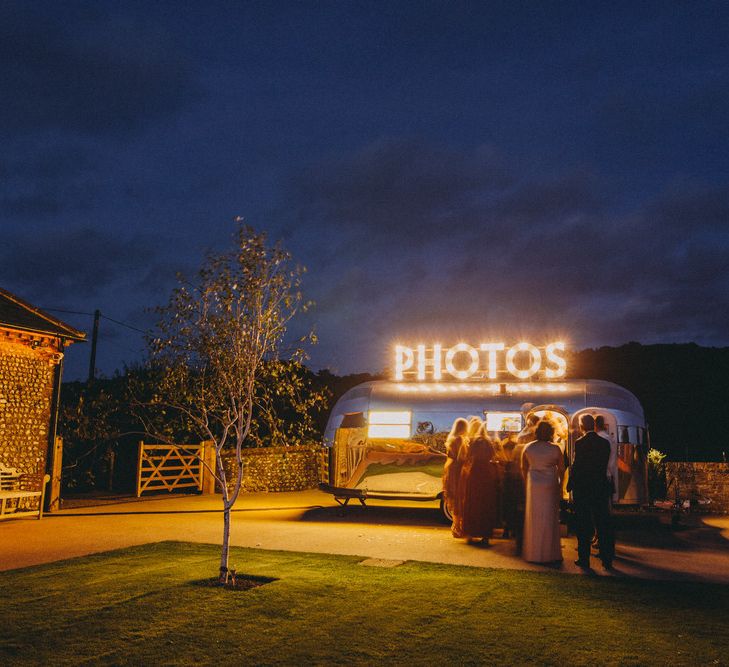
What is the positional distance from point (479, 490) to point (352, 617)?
205 inches

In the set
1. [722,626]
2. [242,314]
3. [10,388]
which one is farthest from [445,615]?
[10,388]

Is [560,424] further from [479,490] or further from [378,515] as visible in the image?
[378,515]

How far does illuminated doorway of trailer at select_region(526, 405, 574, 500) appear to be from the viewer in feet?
42.7

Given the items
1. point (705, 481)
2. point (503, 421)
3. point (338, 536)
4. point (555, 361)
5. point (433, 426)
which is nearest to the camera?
point (338, 536)

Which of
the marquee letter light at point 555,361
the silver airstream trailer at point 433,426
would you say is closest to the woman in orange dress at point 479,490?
the silver airstream trailer at point 433,426

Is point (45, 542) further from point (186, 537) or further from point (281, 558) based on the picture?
point (281, 558)

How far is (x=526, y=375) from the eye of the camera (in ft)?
50.2

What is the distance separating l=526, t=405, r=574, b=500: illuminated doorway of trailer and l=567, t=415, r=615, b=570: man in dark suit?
3.65 meters

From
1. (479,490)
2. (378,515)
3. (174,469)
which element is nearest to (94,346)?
(174,469)

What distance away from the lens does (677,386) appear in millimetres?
29422

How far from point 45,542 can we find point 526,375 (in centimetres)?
955

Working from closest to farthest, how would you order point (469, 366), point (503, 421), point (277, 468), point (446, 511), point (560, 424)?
point (446, 511)
point (503, 421)
point (560, 424)
point (469, 366)
point (277, 468)

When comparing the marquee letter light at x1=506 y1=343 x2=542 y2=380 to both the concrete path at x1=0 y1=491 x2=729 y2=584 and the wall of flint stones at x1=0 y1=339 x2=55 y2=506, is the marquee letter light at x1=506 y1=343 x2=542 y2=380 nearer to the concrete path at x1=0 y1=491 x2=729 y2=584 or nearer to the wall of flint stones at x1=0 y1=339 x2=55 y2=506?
the concrete path at x1=0 y1=491 x2=729 y2=584

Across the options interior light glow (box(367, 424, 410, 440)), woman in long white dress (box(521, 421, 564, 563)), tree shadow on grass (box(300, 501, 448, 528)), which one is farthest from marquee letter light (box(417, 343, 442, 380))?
woman in long white dress (box(521, 421, 564, 563))
